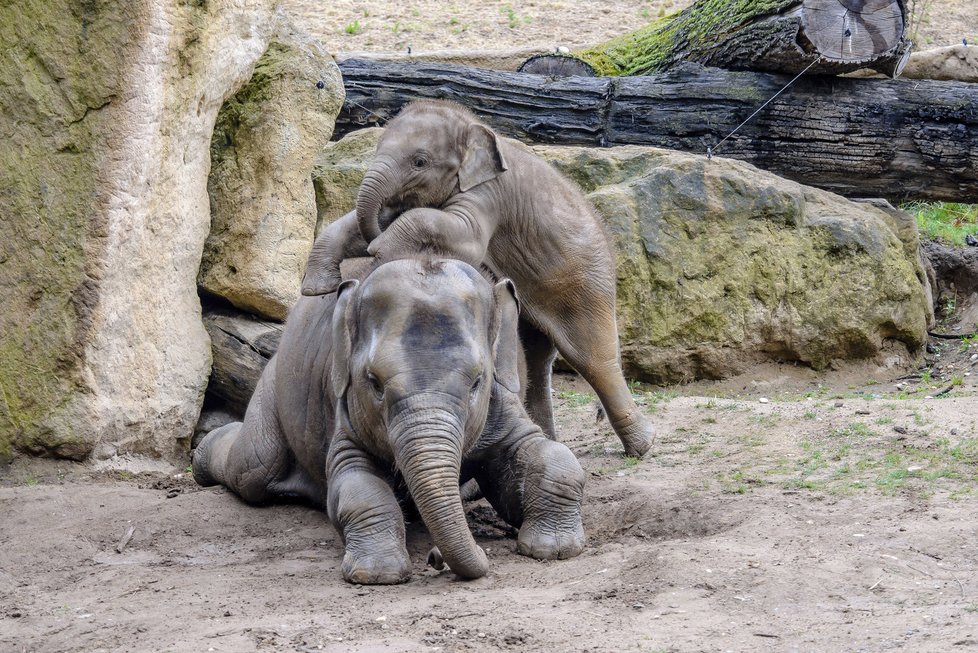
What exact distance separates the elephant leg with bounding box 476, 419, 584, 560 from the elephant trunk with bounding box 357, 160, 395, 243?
1480 mm

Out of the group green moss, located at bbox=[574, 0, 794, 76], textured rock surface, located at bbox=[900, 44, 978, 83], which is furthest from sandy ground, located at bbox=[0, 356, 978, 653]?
textured rock surface, located at bbox=[900, 44, 978, 83]

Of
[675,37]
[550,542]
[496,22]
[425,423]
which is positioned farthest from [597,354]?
[496,22]

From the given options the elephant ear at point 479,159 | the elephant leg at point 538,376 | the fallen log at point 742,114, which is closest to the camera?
the elephant ear at point 479,159

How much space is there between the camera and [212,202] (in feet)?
31.1

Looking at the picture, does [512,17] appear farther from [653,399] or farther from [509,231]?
[509,231]

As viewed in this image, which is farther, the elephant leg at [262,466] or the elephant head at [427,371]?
the elephant leg at [262,466]

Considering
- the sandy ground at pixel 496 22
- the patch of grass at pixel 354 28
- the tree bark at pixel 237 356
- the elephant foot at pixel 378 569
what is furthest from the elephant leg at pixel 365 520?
the patch of grass at pixel 354 28

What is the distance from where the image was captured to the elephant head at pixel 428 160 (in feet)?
23.3

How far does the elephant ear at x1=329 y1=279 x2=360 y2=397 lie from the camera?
582 cm

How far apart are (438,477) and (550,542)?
88cm

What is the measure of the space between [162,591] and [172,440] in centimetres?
332

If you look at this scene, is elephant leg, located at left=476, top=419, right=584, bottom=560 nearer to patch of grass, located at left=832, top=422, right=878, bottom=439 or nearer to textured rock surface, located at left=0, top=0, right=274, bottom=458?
patch of grass, located at left=832, top=422, right=878, bottom=439

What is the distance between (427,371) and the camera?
5.30 meters

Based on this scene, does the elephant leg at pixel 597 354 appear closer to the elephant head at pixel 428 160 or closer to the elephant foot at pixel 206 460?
the elephant head at pixel 428 160
